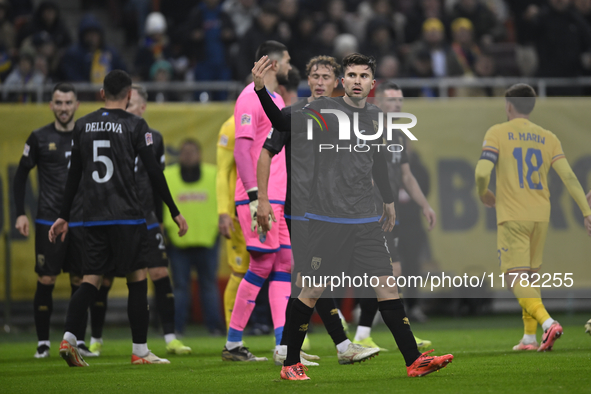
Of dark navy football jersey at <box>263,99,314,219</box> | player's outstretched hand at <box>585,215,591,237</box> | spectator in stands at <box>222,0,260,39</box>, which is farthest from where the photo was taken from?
spectator in stands at <box>222,0,260,39</box>

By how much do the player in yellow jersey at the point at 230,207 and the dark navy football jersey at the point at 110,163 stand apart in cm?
106

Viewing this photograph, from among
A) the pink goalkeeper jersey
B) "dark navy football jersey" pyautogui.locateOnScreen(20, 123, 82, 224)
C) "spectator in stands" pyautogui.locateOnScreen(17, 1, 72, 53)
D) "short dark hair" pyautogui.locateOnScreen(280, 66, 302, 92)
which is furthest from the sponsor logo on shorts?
"spectator in stands" pyautogui.locateOnScreen(17, 1, 72, 53)

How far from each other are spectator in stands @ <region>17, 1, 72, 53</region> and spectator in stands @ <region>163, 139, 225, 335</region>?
4.05 m

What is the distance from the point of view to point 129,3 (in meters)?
14.8

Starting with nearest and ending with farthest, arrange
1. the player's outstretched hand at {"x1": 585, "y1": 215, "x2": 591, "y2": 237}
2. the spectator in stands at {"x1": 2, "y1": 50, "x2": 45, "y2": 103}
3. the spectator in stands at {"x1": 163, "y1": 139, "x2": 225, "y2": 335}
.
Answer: the player's outstretched hand at {"x1": 585, "y1": 215, "x2": 591, "y2": 237}, the spectator in stands at {"x1": 163, "y1": 139, "x2": 225, "y2": 335}, the spectator in stands at {"x1": 2, "y1": 50, "x2": 45, "y2": 103}

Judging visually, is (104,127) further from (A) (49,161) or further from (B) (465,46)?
(B) (465,46)

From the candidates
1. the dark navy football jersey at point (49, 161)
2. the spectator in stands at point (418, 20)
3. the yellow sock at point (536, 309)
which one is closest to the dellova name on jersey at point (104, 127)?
the dark navy football jersey at point (49, 161)

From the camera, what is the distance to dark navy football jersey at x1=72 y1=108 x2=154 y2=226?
251 inches

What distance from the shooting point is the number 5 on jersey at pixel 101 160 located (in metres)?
6.43

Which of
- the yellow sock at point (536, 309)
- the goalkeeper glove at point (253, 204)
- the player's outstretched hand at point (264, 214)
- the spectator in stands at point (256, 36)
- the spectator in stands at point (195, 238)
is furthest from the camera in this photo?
the spectator in stands at point (256, 36)

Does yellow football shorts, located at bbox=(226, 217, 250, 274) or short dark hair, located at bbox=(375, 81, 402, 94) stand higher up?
short dark hair, located at bbox=(375, 81, 402, 94)

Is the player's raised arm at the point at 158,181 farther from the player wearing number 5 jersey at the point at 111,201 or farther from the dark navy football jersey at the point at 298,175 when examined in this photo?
the dark navy football jersey at the point at 298,175

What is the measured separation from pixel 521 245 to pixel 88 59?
26.0ft

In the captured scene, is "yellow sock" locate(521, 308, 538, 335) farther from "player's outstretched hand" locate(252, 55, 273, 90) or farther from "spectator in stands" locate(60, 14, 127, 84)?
"spectator in stands" locate(60, 14, 127, 84)
